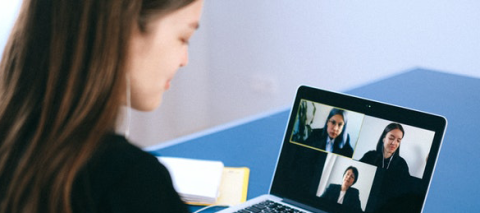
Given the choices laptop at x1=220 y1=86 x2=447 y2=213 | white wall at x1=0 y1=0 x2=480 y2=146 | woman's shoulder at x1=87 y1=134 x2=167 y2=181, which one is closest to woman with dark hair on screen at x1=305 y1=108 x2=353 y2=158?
laptop at x1=220 y1=86 x2=447 y2=213

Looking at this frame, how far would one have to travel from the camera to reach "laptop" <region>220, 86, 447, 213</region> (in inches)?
38.3

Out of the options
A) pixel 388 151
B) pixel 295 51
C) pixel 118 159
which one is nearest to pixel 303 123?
pixel 388 151

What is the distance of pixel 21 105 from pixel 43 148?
0.08 meters

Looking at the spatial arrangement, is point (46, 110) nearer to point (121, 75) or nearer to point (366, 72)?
point (121, 75)

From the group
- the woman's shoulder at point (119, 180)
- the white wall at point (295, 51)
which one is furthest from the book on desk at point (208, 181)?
the white wall at point (295, 51)

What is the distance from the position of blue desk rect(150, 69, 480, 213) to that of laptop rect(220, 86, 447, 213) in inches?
4.4

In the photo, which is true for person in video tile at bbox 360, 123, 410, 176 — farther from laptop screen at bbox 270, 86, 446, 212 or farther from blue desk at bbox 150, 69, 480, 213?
blue desk at bbox 150, 69, 480, 213

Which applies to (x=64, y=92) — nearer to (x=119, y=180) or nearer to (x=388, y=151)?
(x=119, y=180)

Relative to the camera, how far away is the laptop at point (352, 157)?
973 millimetres

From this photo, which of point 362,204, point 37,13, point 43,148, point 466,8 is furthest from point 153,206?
point 466,8

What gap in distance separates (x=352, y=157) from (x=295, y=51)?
185 cm

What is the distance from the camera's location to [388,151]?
Result: 1000 millimetres

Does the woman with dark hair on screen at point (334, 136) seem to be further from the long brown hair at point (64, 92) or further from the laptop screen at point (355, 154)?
the long brown hair at point (64, 92)

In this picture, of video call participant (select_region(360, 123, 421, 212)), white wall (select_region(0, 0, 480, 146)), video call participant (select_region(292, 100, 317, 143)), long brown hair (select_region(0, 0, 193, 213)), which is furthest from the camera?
white wall (select_region(0, 0, 480, 146))
